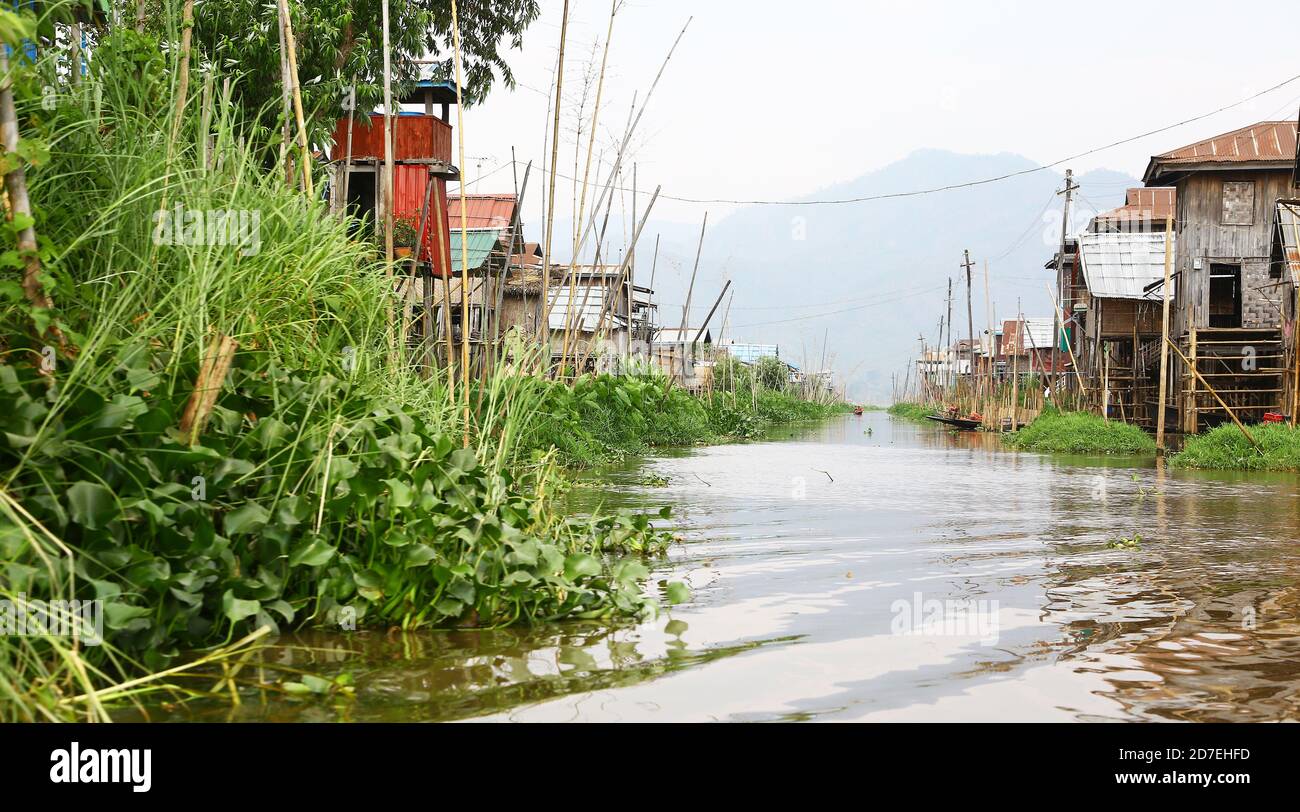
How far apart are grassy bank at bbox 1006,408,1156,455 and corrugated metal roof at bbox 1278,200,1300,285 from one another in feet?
12.4

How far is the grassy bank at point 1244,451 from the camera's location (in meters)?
14.9

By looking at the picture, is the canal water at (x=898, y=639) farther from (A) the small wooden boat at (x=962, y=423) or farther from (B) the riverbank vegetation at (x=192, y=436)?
(A) the small wooden boat at (x=962, y=423)

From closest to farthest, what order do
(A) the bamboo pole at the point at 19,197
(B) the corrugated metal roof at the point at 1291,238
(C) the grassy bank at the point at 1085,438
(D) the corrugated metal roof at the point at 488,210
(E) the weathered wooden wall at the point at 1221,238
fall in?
(A) the bamboo pole at the point at 19,197, (B) the corrugated metal roof at the point at 1291,238, (C) the grassy bank at the point at 1085,438, (E) the weathered wooden wall at the point at 1221,238, (D) the corrugated metal roof at the point at 488,210

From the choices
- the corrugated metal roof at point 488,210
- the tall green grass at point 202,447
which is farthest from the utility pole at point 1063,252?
the tall green grass at point 202,447

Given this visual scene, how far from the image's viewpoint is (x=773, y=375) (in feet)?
177

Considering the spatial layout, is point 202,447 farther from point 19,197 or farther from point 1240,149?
point 1240,149

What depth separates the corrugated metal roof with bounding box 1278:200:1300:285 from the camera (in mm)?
A: 18516

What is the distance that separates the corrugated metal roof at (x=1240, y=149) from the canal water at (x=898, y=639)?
19.0 metres

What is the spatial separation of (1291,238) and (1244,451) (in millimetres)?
6426

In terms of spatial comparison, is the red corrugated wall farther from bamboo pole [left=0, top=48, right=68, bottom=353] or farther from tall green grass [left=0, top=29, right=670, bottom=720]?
bamboo pole [left=0, top=48, right=68, bottom=353]

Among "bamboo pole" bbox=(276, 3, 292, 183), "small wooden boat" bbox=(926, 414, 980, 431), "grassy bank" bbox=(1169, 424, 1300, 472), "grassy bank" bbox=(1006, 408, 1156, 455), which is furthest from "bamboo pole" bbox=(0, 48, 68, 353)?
"small wooden boat" bbox=(926, 414, 980, 431)

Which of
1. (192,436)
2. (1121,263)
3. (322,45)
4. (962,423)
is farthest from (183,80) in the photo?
(962,423)

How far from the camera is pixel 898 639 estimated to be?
14.5 feet
